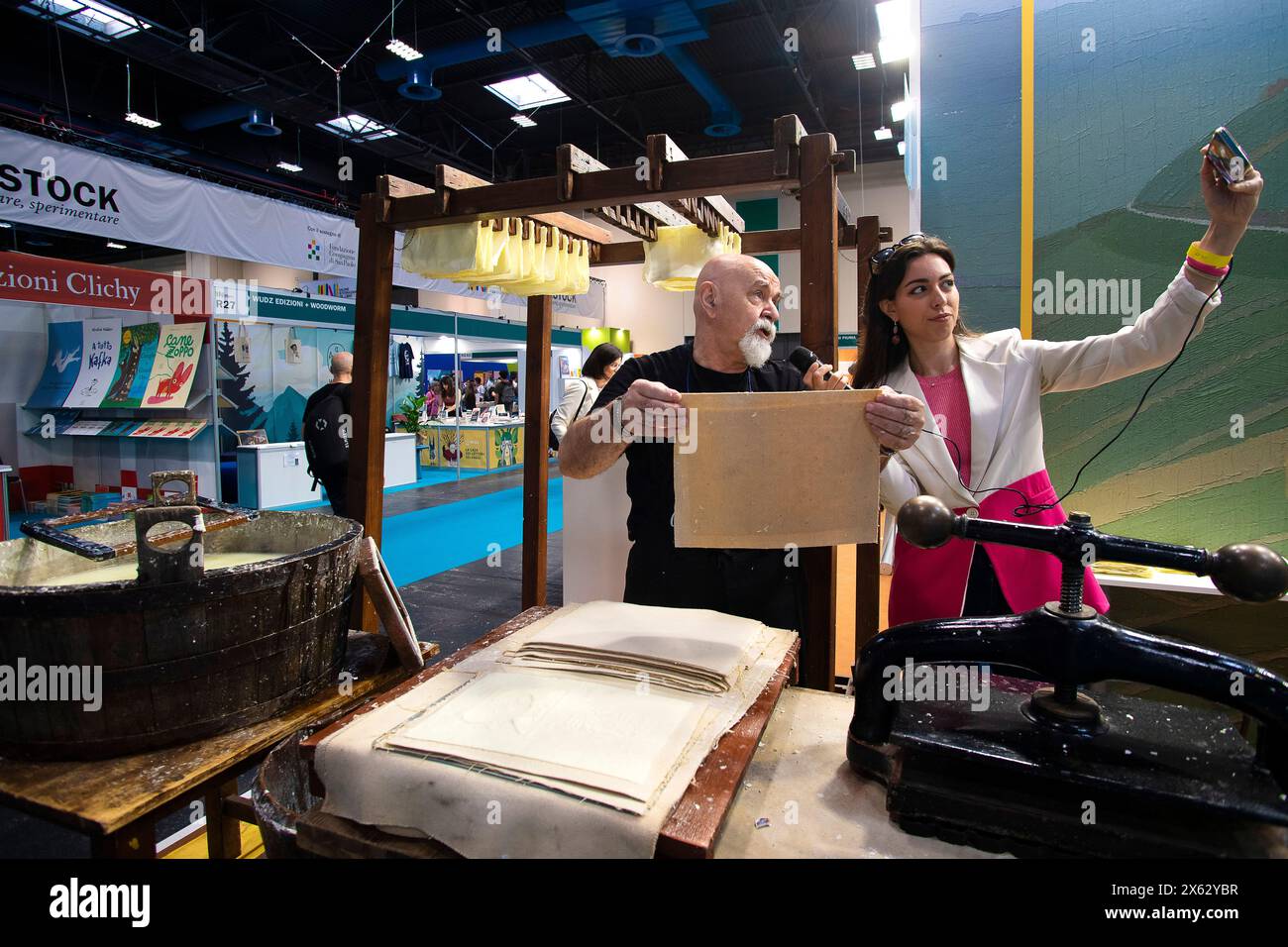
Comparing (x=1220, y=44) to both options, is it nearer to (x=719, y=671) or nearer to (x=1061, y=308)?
(x=1061, y=308)

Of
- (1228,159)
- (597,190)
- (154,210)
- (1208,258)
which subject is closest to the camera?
(1228,159)

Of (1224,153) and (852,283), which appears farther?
(852,283)

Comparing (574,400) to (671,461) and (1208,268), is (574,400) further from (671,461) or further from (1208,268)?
(1208,268)

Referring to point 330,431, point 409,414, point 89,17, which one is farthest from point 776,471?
point 409,414

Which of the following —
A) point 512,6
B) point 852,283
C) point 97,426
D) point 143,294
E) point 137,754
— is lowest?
point 137,754

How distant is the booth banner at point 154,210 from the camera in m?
5.09

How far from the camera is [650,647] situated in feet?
3.67

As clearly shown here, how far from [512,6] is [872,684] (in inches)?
338

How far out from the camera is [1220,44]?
2.34m

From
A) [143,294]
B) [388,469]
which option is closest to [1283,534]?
[143,294]

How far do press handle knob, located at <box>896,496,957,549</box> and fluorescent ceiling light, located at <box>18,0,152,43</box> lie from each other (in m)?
9.26

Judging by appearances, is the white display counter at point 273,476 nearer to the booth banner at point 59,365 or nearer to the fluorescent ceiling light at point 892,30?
the booth banner at point 59,365

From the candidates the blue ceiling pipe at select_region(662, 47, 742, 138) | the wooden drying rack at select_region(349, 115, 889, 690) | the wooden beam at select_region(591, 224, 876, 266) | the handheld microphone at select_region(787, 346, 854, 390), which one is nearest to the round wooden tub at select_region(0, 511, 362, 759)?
the handheld microphone at select_region(787, 346, 854, 390)

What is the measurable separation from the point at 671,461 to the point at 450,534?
619 cm
